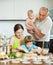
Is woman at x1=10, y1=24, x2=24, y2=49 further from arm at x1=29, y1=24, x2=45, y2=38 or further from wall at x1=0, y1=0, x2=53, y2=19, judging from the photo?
wall at x1=0, y1=0, x2=53, y2=19

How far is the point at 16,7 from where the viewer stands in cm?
425

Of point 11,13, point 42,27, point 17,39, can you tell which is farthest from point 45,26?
point 11,13

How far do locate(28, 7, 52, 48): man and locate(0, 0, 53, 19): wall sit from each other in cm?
153

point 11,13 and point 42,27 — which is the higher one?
point 11,13

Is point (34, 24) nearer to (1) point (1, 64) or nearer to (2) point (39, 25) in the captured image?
(2) point (39, 25)

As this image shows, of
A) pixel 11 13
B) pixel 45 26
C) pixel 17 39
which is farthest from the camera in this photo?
pixel 11 13

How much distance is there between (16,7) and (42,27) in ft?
5.44

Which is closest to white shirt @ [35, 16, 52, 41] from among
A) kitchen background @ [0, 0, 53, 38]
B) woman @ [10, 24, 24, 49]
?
woman @ [10, 24, 24, 49]

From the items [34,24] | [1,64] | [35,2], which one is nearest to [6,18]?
[35,2]

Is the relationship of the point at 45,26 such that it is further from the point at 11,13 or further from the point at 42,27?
the point at 11,13

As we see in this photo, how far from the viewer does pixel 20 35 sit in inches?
101

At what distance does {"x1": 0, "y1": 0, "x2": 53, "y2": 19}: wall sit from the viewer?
166 inches

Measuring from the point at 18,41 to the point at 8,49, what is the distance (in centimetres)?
39

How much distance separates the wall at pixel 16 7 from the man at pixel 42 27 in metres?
1.53
